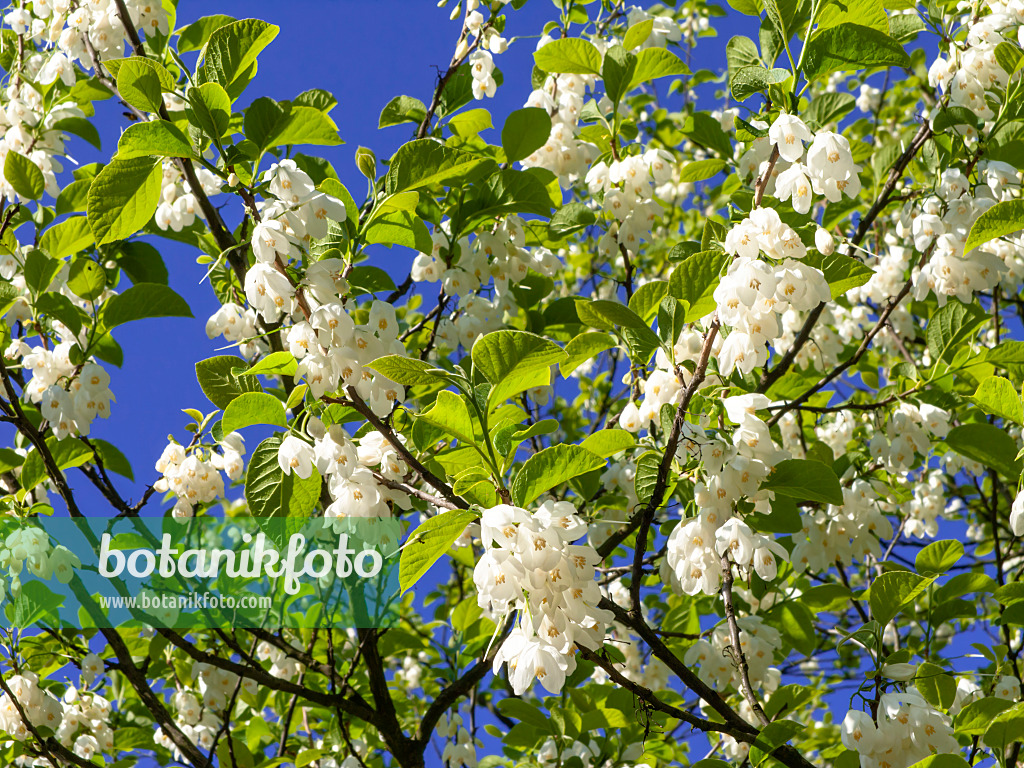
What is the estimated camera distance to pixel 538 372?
1.80 meters

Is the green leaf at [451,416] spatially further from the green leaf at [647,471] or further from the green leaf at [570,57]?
the green leaf at [570,57]

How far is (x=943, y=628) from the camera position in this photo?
21.8 ft

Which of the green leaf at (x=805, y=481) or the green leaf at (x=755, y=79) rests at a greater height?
the green leaf at (x=755, y=79)

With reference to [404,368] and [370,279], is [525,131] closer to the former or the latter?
[370,279]

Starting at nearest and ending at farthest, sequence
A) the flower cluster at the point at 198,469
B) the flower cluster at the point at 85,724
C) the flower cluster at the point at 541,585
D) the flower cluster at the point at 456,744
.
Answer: the flower cluster at the point at 541,585
the flower cluster at the point at 198,469
the flower cluster at the point at 85,724
the flower cluster at the point at 456,744

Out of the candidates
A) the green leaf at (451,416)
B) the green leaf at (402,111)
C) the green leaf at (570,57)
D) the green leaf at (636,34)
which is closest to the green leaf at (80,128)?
the green leaf at (402,111)

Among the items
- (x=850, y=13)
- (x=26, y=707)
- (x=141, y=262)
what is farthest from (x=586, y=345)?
(x=26, y=707)

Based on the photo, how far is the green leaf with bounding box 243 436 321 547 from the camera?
7.43 feet

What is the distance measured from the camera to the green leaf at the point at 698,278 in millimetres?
1985

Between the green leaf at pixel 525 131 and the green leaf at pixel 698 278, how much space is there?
4.50 ft

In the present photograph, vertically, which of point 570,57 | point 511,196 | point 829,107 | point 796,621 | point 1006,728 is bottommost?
point 1006,728

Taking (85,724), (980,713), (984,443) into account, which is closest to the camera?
(980,713)

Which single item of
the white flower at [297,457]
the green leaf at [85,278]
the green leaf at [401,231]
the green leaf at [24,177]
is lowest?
the white flower at [297,457]

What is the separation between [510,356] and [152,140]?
1138 millimetres
